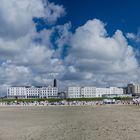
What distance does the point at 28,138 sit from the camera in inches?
819

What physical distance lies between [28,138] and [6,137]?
6.32 feet

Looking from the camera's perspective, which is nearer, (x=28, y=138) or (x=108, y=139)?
(x=108, y=139)

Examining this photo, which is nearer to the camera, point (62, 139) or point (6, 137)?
point (62, 139)

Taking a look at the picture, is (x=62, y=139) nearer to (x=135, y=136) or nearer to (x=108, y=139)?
(x=108, y=139)

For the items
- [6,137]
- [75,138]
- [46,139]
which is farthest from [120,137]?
[6,137]

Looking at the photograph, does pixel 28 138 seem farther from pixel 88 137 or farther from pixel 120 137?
pixel 120 137

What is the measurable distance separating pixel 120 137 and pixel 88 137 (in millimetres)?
1755

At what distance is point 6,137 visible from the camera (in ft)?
72.3

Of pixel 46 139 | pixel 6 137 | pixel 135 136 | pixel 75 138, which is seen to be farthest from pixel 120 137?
pixel 6 137

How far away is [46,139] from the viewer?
20031 millimetres

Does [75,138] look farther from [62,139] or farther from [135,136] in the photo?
[135,136]

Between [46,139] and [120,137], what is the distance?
13.4 feet

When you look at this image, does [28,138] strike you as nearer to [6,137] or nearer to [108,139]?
[6,137]

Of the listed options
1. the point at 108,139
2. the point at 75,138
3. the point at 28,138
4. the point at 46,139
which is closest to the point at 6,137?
the point at 28,138
